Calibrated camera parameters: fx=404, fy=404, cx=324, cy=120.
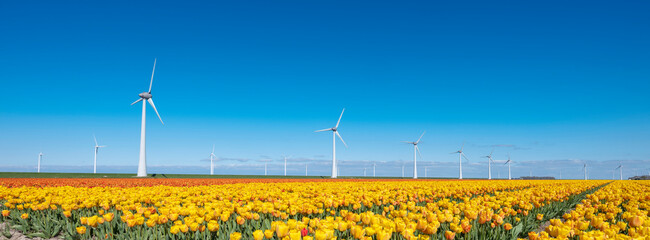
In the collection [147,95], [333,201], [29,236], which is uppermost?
[147,95]

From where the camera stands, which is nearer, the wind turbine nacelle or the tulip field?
the tulip field

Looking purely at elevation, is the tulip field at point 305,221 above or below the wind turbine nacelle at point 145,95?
below

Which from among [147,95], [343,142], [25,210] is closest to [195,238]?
[25,210]

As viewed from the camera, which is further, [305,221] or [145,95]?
[145,95]

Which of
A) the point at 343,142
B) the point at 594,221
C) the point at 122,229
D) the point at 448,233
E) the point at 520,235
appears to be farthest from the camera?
the point at 343,142

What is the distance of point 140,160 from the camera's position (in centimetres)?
5403

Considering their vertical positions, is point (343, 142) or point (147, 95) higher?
point (147, 95)

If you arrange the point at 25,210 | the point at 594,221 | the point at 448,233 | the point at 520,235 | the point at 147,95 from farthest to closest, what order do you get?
the point at 147,95
the point at 25,210
the point at 520,235
the point at 594,221
the point at 448,233

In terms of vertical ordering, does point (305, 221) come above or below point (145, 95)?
below

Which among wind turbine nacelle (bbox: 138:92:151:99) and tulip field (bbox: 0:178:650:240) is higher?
wind turbine nacelle (bbox: 138:92:151:99)

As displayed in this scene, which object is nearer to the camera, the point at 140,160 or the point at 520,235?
the point at 520,235

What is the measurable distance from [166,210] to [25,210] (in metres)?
7.98

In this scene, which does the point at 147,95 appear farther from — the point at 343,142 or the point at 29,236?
the point at 29,236

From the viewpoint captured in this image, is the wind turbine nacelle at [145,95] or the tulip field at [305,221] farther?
the wind turbine nacelle at [145,95]
